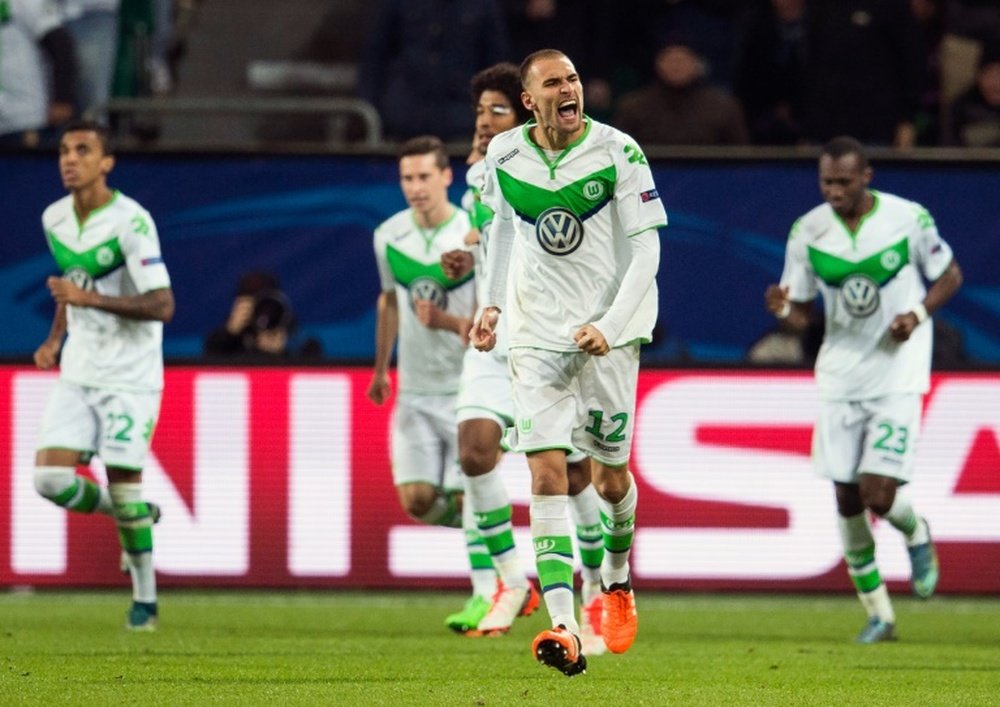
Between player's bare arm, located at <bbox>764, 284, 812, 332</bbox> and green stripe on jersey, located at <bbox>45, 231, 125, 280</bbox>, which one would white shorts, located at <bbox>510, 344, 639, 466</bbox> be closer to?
player's bare arm, located at <bbox>764, 284, 812, 332</bbox>

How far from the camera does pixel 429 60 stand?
A: 47.0 ft

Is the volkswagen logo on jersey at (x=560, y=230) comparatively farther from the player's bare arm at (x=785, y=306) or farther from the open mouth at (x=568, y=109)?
the player's bare arm at (x=785, y=306)

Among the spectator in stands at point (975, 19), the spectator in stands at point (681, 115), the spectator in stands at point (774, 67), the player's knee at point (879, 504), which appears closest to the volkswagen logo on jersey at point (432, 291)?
the player's knee at point (879, 504)

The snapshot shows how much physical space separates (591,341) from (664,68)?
6.65 meters

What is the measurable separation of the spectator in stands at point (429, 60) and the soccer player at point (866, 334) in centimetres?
401

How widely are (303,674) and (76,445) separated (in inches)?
110

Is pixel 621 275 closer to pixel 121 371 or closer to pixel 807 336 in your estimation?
pixel 121 371

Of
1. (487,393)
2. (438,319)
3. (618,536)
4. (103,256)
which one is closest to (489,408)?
(487,393)

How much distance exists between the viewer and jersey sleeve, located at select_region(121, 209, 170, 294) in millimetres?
10391

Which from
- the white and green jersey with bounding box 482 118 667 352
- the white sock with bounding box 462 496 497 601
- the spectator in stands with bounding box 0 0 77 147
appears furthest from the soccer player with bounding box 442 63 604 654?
the spectator in stands with bounding box 0 0 77 147

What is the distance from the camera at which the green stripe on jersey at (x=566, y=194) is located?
26.3 feet

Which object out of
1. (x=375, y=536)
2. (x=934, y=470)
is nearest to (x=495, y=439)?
(x=375, y=536)

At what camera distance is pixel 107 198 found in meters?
10.7

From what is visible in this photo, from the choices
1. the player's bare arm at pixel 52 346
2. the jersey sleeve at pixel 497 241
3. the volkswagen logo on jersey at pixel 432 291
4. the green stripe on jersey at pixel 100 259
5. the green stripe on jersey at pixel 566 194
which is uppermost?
the green stripe on jersey at pixel 566 194
